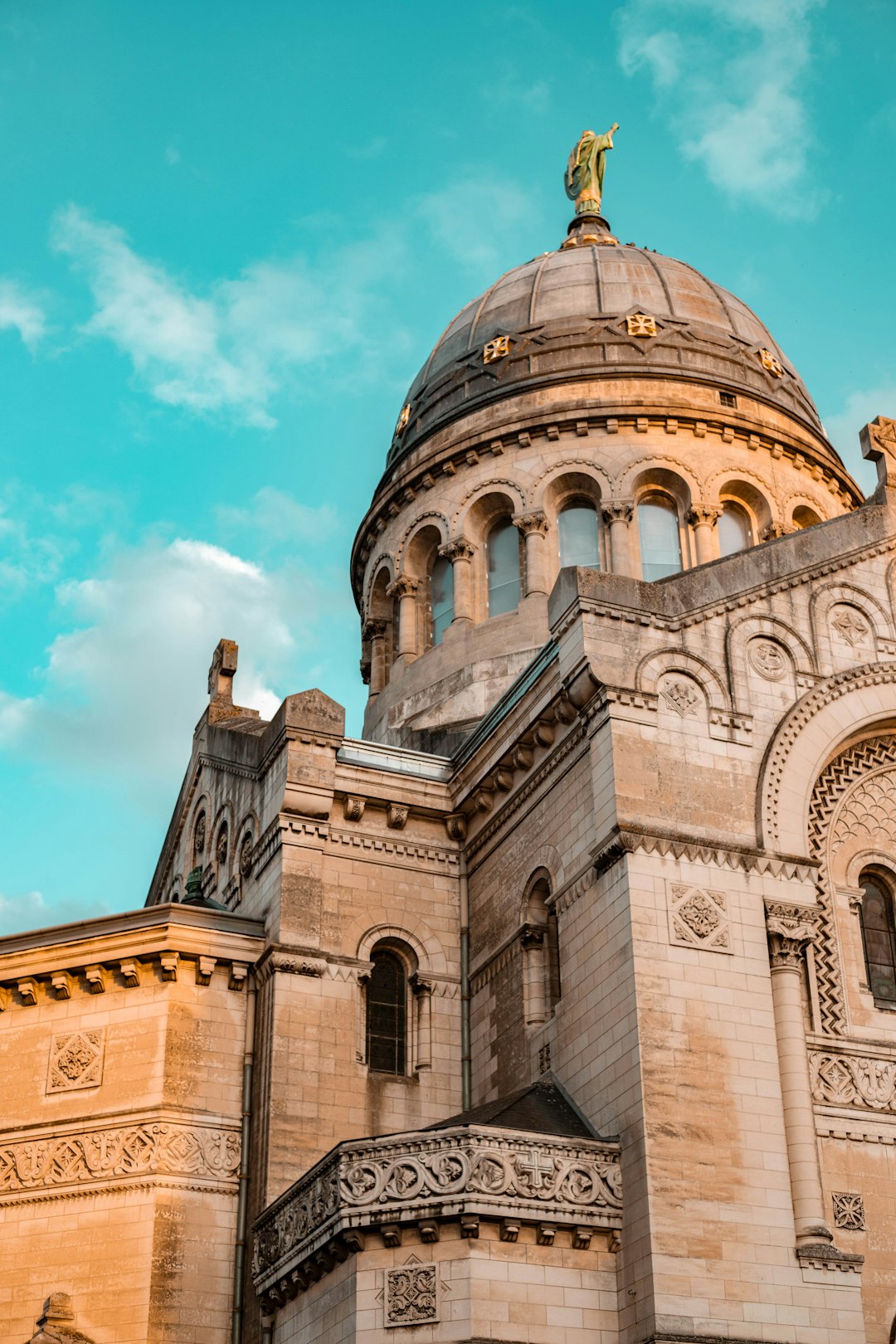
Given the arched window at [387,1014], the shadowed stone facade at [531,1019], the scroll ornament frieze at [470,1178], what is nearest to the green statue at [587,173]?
the shadowed stone facade at [531,1019]

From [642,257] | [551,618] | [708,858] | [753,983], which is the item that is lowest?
[753,983]

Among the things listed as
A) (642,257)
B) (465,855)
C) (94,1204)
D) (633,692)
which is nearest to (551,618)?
(633,692)

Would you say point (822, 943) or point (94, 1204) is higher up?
point (822, 943)

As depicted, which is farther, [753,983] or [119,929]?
[119,929]

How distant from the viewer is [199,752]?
105 ft

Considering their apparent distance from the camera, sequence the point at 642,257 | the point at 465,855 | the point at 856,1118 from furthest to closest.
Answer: the point at 642,257
the point at 465,855
the point at 856,1118

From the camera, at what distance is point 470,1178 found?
19.8 metres

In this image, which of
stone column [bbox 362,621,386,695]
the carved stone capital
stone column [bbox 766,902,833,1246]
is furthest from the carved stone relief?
stone column [bbox 362,621,386,695]

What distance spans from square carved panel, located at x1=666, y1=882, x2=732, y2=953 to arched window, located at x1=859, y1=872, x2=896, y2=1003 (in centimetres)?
280

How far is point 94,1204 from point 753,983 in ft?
30.7

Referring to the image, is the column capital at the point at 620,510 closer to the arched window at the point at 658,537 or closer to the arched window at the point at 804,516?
the arched window at the point at 658,537

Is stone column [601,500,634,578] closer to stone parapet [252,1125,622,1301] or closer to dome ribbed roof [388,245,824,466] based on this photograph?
dome ribbed roof [388,245,824,466]

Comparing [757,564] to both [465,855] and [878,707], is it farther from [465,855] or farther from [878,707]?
[465,855]

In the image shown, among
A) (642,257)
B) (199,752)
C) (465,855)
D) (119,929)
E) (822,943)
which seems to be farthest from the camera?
(642,257)
